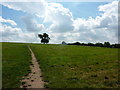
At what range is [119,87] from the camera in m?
8.20

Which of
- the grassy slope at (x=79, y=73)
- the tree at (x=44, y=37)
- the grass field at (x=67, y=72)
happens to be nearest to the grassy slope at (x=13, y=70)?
the grass field at (x=67, y=72)

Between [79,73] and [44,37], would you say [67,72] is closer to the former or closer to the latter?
[79,73]

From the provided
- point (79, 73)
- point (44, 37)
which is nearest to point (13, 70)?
point (79, 73)

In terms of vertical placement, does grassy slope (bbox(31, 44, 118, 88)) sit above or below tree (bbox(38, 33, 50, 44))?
below

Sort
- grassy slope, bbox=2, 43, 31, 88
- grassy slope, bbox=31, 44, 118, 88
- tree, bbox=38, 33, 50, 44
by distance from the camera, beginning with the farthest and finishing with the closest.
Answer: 1. tree, bbox=38, 33, 50, 44
2. grassy slope, bbox=31, 44, 118, 88
3. grassy slope, bbox=2, 43, 31, 88

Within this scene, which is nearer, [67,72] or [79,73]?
[79,73]

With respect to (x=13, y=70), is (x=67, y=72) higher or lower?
lower

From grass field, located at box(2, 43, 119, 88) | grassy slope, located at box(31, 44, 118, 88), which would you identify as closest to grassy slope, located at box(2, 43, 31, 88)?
grass field, located at box(2, 43, 119, 88)

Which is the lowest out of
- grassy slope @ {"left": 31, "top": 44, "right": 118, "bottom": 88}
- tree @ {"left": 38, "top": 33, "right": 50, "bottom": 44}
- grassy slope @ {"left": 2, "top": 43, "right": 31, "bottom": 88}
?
grassy slope @ {"left": 31, "top": 44, "right": 118, "bottom": 88}

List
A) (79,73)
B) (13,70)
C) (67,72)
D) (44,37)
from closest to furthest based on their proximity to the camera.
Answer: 1. (79,73)
2. (67,72)
3. (13,70)
4. (44,37)

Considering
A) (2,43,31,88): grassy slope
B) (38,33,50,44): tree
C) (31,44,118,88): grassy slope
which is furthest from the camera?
(38,33,50,44): tree

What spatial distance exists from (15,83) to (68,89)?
366 cm

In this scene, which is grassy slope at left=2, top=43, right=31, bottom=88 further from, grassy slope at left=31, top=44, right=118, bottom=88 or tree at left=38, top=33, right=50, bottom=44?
tree at left=38, top=33, right=50, bottom=44

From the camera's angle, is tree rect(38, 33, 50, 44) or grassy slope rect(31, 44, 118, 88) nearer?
grassy slope rect(31, 44, 118, 88)
